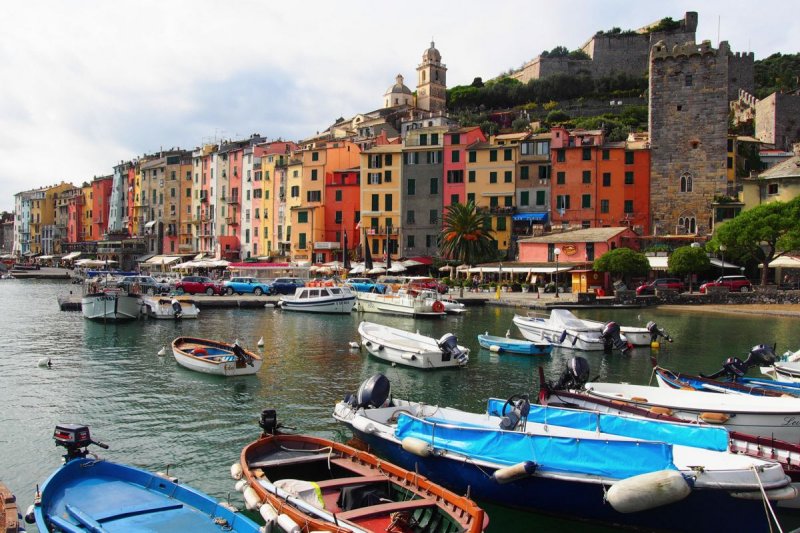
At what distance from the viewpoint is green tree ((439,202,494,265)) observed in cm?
6669

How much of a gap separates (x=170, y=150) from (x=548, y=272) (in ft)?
262

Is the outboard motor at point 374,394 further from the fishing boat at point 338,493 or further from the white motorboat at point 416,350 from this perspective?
the white motorboat at point 416,350

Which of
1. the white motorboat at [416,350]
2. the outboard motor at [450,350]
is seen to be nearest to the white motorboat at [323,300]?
the white motorboat at [416,350]

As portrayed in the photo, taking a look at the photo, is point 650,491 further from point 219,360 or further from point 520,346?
point 520,346

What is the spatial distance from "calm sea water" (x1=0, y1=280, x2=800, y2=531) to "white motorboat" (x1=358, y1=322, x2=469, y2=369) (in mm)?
531

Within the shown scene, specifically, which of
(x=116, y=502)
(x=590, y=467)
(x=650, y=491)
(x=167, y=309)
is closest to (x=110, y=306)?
(x=167, y=309)

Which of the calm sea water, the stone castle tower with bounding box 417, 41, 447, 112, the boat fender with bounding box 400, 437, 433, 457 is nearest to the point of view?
the boat fender with bounding box 400, 437, 433, 457

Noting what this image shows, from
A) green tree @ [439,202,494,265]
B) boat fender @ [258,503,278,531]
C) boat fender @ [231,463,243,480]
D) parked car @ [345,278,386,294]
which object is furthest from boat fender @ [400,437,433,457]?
green tree @ [439,202,494,265]

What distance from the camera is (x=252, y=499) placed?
12430mm

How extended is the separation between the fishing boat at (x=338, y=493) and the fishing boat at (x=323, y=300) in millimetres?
35425

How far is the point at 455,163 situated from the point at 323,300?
102 ft

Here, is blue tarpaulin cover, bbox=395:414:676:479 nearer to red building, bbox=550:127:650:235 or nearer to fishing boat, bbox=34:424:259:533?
fishing boat, bbox=34:424:259:533

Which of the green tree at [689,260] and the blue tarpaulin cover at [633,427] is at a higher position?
the green tree at [689,260]

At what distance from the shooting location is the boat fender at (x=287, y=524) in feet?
36.6
